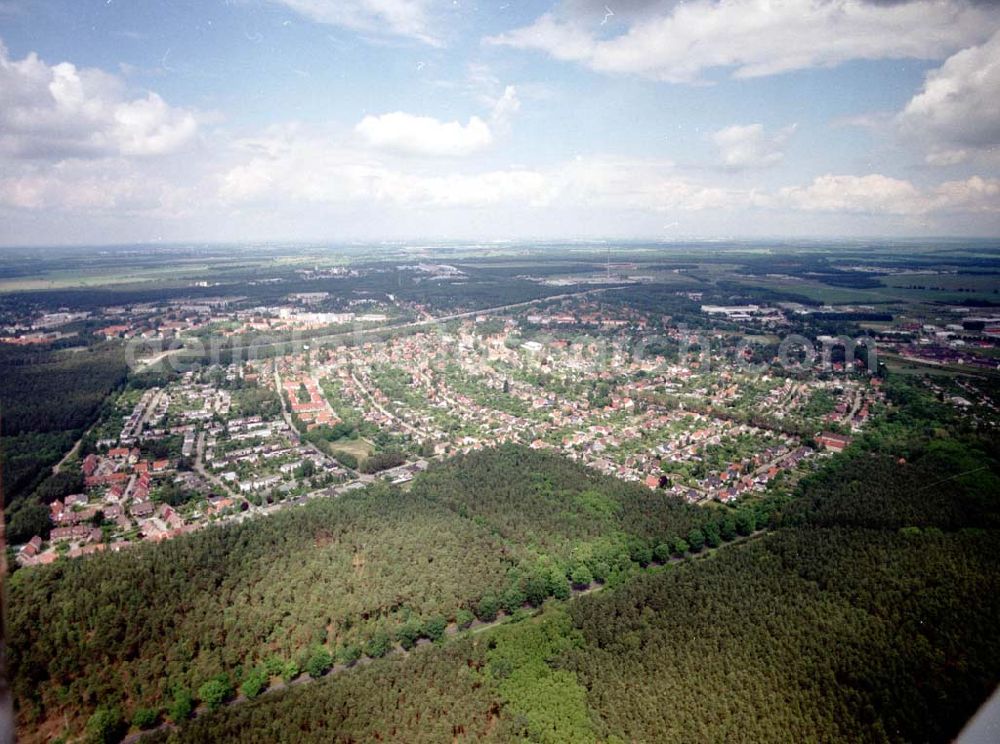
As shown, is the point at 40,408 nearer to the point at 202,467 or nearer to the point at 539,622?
the point at 202,467

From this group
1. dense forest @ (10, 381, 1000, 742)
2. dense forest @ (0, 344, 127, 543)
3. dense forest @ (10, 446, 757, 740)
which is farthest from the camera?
dense forest @ (0, 344, 127, 543)

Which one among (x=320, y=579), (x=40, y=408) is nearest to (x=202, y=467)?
(x=40, y=408)

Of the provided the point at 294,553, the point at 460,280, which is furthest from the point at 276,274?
the point at 294,553

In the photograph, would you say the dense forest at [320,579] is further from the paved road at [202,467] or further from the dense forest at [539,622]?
the paved road at [202,467]

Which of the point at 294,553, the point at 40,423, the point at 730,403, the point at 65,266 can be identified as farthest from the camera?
the point at 65,266

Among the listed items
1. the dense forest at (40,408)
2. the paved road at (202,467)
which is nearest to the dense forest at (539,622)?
the paved road at (202,467)

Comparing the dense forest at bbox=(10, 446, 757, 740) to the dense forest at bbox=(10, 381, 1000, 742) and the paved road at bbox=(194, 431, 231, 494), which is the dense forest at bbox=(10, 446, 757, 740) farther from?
the paved road at bbox=(194, 431, 231, 494)

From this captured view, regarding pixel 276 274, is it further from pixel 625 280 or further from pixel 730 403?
pixel 730 403

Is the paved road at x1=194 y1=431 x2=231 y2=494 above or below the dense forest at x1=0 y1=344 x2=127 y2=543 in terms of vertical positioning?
below

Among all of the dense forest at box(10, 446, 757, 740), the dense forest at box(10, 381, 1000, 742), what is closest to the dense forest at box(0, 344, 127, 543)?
the dense forest at box(10, 446, 757, 740)
